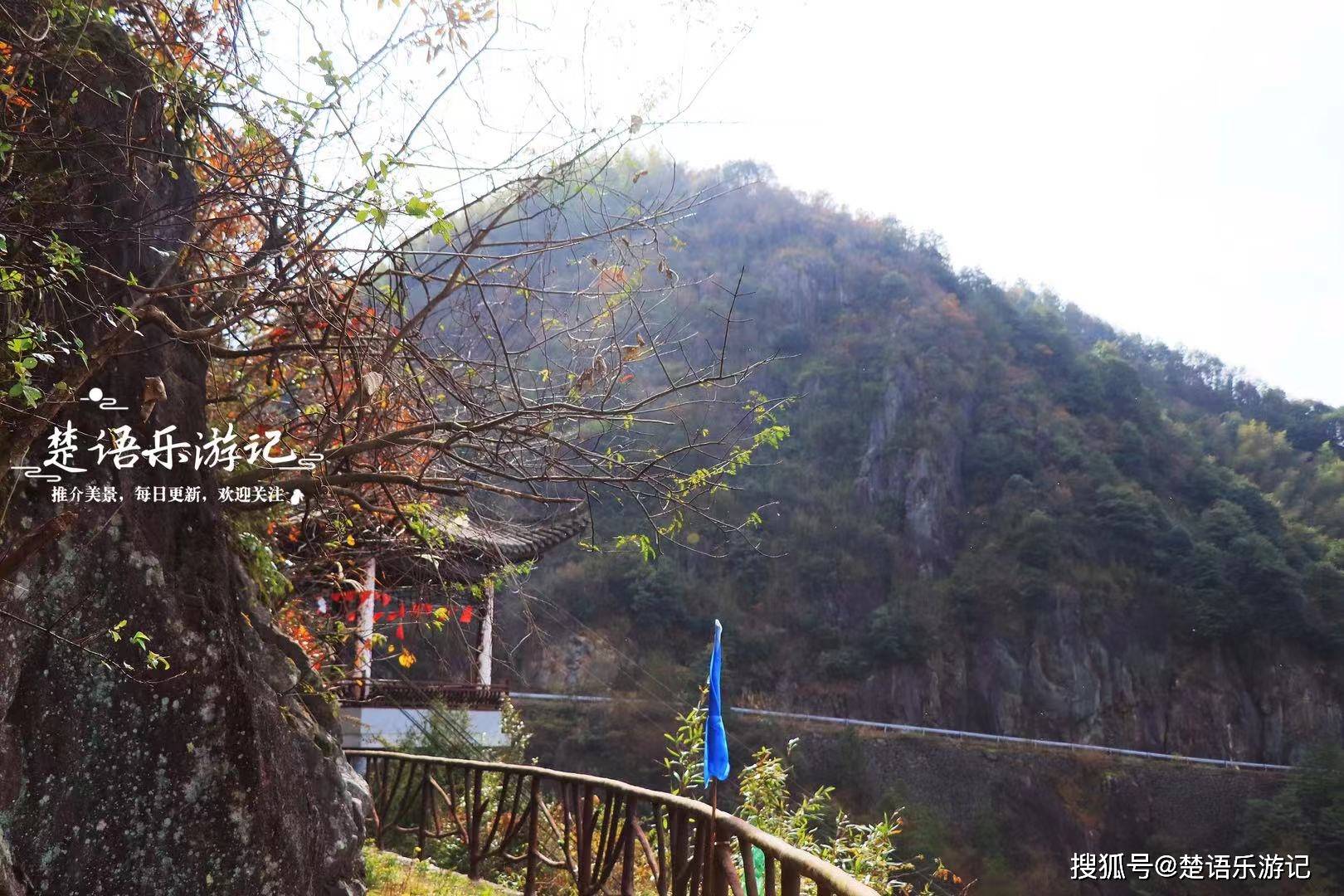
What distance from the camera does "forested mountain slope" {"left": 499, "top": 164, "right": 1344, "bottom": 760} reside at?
26.1 meters

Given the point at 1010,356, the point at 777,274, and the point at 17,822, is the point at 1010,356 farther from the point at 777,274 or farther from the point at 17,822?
the point at 17,822

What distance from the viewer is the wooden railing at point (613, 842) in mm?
2361

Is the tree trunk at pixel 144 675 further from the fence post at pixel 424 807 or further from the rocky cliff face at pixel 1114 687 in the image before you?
the rocky cliff face at pixel 1114 687

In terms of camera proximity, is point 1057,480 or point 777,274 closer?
point 1057,480

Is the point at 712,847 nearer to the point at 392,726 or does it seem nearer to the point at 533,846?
the point at 533,846

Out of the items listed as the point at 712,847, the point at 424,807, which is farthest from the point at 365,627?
the point at 712,847

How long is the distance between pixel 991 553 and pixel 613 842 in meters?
28.0

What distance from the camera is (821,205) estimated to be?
47.0 m

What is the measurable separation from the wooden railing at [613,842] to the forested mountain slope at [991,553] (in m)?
14.2

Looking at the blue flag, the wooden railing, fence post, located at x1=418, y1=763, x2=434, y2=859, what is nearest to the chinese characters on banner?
the blue flag

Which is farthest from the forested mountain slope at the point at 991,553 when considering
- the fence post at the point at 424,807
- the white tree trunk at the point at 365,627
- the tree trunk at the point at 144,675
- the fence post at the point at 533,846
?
the tree trunk at the point at 144,675

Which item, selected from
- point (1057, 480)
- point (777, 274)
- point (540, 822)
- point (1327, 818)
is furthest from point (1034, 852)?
point (777, 274)

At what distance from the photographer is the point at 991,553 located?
97.7 feet

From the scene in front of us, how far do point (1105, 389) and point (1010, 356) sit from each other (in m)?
3.81
